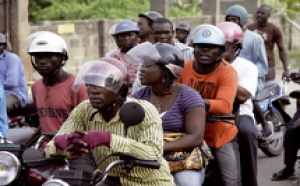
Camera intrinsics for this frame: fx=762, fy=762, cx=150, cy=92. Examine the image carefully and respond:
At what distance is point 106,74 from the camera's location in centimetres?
427

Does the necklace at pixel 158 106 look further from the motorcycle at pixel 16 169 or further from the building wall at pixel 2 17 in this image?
the building wall at pixel 2 17

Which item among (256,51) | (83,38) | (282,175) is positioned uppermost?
(256,51)

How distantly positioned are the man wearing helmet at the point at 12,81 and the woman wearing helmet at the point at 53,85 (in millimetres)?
2165

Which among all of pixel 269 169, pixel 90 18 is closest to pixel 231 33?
pixel 269 169

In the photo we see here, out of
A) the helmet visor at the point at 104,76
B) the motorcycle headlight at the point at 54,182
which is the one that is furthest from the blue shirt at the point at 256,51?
the motorcycle headlight at the point at 54,182

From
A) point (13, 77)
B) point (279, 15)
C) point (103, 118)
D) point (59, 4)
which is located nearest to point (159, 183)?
→ point (103, 118)

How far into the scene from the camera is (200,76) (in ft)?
18.9

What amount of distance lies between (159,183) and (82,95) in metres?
1.70

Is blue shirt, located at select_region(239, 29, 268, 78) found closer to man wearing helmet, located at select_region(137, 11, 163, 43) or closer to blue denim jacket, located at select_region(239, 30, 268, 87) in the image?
blue denim jacket, located at select_region(239, 30, 268, 87)

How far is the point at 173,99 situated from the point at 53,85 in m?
1.26

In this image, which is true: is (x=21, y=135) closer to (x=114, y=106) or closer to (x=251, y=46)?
(x=114, y=106)

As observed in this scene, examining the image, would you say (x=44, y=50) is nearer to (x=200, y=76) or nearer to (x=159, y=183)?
(x=200, y=76)

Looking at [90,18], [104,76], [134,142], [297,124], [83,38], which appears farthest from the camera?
[90,18]

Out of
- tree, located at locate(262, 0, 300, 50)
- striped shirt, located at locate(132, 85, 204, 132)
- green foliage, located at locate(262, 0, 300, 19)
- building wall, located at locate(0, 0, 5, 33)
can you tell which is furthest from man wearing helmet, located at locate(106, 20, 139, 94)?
green foliage, located at locate(262, 0, 300, 19)
